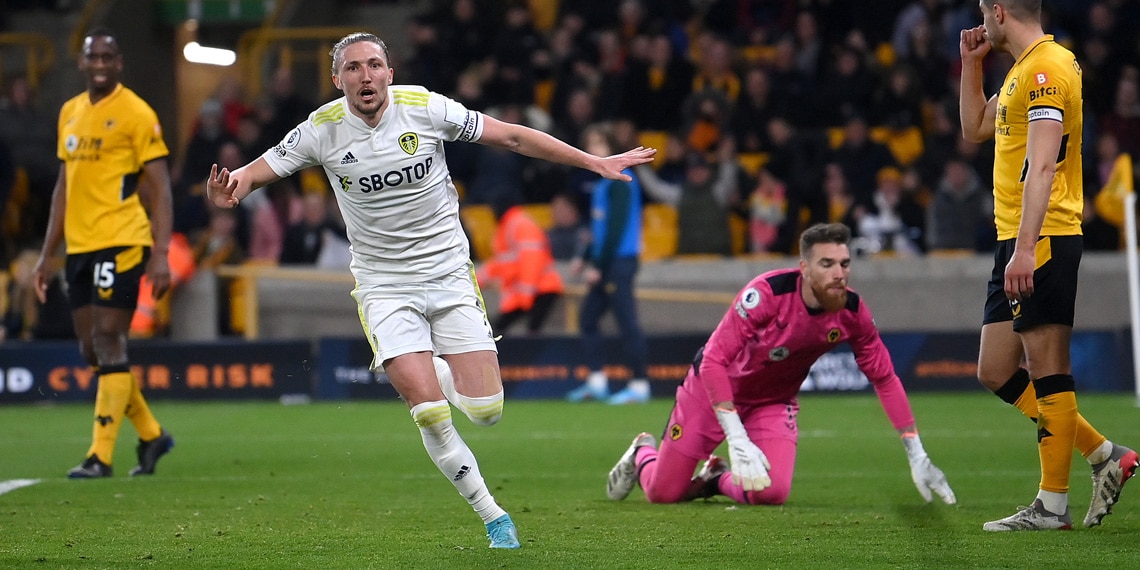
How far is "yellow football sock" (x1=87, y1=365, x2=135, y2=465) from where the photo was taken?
27.0 feet

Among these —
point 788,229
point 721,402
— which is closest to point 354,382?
point 788,229

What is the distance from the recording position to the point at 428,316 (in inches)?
240

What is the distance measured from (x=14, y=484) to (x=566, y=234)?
851cm

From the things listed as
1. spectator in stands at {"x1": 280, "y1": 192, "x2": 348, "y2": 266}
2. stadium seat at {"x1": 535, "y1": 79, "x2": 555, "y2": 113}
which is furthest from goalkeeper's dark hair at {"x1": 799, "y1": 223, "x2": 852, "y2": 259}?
stadium seat at {"x1": 535, "y1": 79, "x2": 555, "y2": 113}

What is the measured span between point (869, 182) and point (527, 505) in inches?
380

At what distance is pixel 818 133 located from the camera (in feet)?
54.3

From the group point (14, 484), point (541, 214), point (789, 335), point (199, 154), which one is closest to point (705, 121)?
point (541, 214)

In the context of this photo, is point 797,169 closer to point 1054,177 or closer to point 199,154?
point 199,154

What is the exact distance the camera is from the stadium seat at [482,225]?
16.6 metres

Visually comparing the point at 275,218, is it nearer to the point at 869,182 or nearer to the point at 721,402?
the point at 869,182

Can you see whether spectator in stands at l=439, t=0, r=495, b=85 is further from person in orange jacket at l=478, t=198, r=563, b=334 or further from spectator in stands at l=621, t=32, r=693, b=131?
person in orange jacket at l=478, t=198, r=563, b=334

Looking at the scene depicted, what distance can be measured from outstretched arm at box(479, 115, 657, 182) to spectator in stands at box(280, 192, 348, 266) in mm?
10690

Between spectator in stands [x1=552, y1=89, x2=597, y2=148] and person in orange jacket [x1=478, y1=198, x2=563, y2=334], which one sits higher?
spectator in stands [x1=552, y1=89, x2=597, y2=148]

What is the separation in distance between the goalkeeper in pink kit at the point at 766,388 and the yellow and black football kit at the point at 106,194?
10.3 ft
